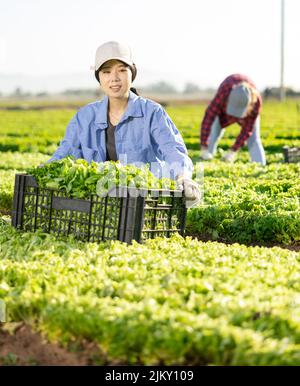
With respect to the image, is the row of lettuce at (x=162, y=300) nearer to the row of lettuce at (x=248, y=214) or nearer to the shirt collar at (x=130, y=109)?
the row of lettuce at (x=248, y=214)

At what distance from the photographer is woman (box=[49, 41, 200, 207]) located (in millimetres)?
5785

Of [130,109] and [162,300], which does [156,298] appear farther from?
[130,109]

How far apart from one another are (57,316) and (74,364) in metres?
0.25

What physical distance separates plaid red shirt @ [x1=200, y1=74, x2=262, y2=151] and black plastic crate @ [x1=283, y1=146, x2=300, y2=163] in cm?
75

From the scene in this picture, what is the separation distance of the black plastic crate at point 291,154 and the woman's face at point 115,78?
24.9 ft

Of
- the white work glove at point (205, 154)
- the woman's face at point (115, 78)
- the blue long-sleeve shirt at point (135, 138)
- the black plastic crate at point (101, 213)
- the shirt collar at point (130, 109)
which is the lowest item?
the black plastic crate at point (101, 213)

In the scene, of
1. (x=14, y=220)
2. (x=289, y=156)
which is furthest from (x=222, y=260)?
(x=289, y=156)

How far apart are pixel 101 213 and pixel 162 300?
1.63 m

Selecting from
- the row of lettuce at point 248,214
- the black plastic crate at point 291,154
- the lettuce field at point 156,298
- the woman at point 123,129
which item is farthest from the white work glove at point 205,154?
the lettuce field at point 156,298

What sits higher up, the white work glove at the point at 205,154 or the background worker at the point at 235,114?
the background worker at the point at 235,114

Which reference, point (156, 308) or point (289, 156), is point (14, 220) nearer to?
point (156, 308)

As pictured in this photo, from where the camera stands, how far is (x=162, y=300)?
3.65 m

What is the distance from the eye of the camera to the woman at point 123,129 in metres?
5.79

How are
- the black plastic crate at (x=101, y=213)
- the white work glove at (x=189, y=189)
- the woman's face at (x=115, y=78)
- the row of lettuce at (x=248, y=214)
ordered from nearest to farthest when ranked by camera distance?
the black plastic crate at (x=101, y=213), the white work glove at (x=189, y=189), the woman's face at (x=115, y=78), the row of lettuce at (x=248, y=214)
